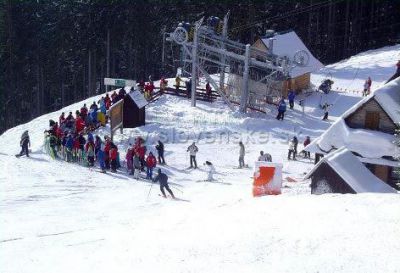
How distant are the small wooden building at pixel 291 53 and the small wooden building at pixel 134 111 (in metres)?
10.9

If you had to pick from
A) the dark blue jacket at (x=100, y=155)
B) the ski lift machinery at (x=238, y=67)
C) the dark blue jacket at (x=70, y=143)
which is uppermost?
the ski lift machinery at (x=238, y=67)

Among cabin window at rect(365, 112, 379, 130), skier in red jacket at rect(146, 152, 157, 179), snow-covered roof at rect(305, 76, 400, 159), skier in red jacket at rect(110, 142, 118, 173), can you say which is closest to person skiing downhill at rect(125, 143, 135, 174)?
skier in red jacket at rect(110, 142, 118, 173)

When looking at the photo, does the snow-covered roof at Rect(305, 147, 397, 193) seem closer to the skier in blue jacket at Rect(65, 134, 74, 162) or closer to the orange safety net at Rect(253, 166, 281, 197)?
the orange safety net at Rect(253, 166, 281, 197)

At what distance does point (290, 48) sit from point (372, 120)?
17.1 metres

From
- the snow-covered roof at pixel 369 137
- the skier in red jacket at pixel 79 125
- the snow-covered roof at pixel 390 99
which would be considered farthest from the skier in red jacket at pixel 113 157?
the snow-covered roof at pixel 390 99

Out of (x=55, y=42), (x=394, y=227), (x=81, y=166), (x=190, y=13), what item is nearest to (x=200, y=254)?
(x=394, y=227)

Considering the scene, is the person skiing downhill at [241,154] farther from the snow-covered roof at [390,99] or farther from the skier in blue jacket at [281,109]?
the skier in blue jacket at [281,109]

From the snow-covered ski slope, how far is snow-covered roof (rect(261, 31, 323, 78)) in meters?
11.6

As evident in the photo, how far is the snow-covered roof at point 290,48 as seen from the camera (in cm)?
3975

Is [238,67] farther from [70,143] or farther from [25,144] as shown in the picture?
[25,144]

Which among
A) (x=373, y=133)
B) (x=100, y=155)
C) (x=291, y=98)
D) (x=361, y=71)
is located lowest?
(x=100, y=155)

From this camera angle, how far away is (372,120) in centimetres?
2491

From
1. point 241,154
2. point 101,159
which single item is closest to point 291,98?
point 241,154

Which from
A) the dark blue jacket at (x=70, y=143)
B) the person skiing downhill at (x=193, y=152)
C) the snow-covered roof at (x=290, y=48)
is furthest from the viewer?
the snow-covered roof at (x=290, y=48)
